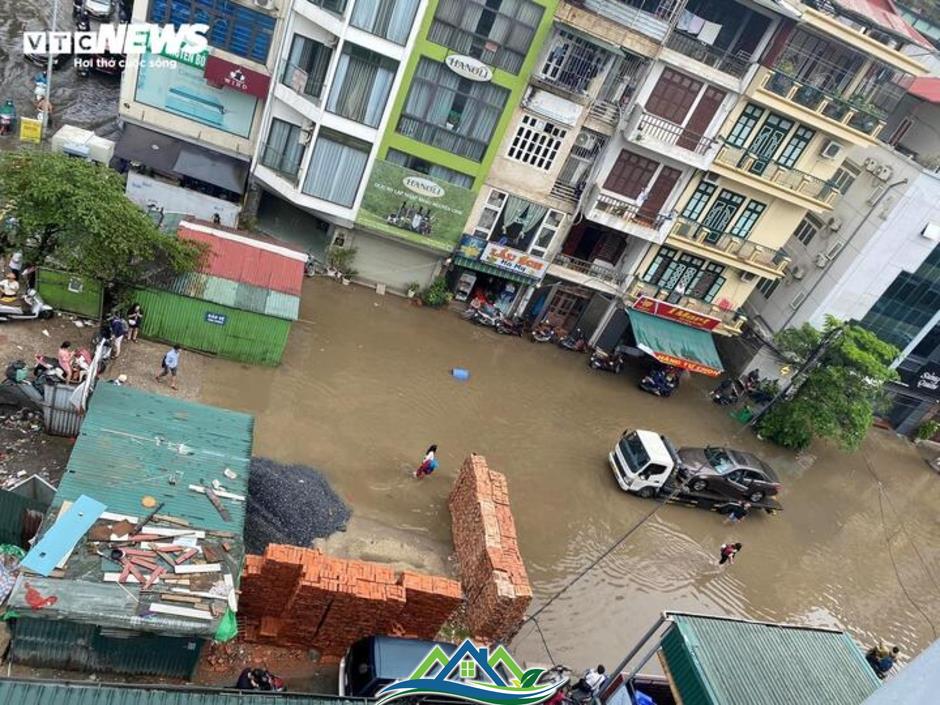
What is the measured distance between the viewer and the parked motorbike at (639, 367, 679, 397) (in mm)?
26875

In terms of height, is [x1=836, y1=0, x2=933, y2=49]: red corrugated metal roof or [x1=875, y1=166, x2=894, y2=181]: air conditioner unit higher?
[x1=836, y1=0, x2=933, y2=49]: red corrugated metal roof

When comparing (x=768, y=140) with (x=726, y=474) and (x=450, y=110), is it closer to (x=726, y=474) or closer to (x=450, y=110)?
(x=450, y=110)

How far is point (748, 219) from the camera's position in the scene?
25.9 m

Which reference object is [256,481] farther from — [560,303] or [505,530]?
[560,303]

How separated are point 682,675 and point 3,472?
14.0 m

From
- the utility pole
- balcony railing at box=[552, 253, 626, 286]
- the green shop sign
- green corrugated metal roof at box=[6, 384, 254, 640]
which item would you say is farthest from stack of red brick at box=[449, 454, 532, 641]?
the utility pole

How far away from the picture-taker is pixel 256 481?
1513cm

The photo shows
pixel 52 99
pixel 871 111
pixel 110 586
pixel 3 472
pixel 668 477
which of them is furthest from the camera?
pixel 52 99

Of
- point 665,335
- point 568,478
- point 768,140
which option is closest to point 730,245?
point 768,140

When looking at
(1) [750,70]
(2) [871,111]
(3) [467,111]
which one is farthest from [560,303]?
(2) [871,111]

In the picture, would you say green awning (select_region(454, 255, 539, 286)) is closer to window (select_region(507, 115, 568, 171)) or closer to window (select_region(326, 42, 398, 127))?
window (select_region(507, 115, 568, 171))

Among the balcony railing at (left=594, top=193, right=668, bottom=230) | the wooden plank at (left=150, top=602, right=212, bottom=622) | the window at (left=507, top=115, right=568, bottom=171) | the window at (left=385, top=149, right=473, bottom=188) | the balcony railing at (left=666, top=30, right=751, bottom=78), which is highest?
the balcony railing at (left=666, top=30, right=751, bottom=78)

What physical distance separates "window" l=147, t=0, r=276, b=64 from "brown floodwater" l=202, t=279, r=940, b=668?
350 inches

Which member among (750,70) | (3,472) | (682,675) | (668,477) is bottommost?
(3,472)
